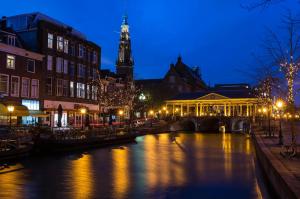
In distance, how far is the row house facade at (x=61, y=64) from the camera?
207ft

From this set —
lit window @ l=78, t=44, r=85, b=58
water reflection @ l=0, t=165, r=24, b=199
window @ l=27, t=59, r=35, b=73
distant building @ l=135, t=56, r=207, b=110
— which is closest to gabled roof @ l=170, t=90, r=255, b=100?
distant building @ l=135, t=56, r=207, b=110

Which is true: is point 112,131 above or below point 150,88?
below

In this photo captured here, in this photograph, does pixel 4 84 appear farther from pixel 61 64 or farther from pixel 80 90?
pixel 80 90

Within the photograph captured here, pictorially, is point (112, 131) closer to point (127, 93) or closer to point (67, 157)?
point (67, 157)

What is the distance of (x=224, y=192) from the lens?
72.1 ft

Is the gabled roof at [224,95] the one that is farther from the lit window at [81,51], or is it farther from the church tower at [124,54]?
the lit window at [81,51]

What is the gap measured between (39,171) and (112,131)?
29.7 m

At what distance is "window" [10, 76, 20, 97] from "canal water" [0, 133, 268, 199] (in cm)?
2145

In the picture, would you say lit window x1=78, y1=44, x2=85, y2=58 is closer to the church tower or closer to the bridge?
the bridge

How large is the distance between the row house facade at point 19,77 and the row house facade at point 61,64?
5.55 ft

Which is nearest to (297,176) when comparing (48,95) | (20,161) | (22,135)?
(20,161)

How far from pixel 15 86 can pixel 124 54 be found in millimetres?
85057

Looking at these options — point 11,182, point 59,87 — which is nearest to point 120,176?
point 11,182

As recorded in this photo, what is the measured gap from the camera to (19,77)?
56750mm
